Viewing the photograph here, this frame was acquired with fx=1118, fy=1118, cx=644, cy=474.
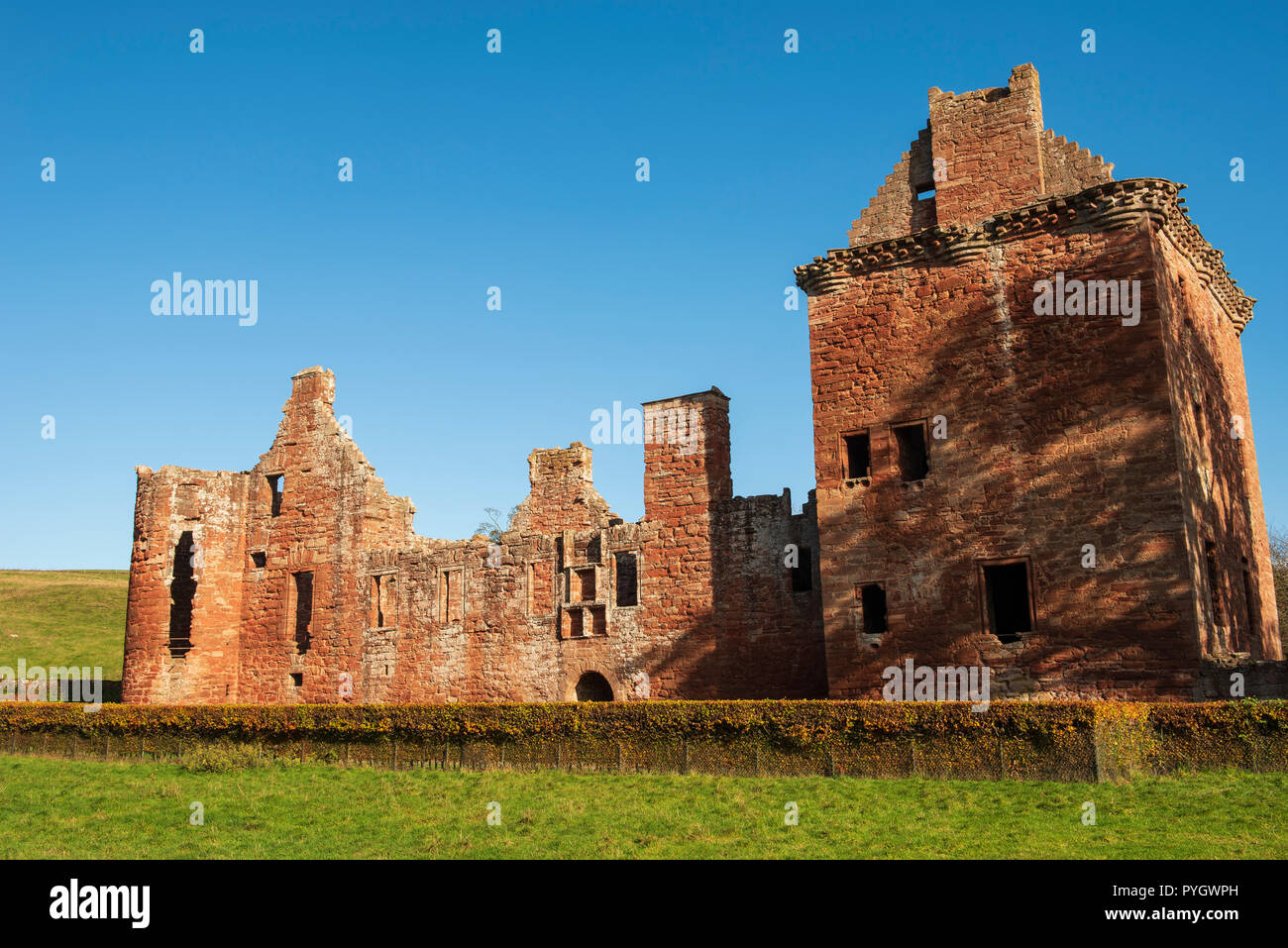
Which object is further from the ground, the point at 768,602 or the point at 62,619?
the point at 62,619

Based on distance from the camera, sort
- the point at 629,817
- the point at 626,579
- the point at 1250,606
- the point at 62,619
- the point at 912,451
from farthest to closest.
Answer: the point at 62,619, the point at 626,579, the point at 1250,606, the point at 912,451, the point at 629,817

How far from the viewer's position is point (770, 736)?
53.7 ft

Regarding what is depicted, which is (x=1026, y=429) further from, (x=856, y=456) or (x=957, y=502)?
(x=856, y=456)

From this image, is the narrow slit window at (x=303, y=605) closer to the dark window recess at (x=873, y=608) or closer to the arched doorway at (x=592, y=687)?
the arched doorway at (x=592, y=687)

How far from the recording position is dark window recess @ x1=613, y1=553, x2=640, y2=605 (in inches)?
978

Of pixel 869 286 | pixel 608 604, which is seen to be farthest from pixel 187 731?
pixel 869 286

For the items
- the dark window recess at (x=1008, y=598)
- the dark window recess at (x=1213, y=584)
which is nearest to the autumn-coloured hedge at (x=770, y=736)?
the dark window recess at (x=1008, y=598)

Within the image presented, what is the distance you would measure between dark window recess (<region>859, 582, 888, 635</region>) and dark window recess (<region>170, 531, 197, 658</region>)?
19.1 m

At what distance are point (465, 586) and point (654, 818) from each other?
14.0m

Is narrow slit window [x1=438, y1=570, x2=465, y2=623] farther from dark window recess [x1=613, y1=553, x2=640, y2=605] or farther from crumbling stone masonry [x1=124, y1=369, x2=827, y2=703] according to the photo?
dark window recess [x1=613, y1=553, x2=640, y2=605]

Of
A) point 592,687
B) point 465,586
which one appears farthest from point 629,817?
point 465,586

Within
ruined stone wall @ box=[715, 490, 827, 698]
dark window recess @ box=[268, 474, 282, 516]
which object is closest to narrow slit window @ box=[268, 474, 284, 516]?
dark window recess @ box=[268, 474, 282, 516]

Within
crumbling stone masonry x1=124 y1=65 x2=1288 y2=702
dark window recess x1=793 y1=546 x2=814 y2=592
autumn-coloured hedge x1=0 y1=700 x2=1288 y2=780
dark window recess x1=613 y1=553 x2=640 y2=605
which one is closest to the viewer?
autumn-coloured hedge x1=0 y1=700 x2=1288 y2=780

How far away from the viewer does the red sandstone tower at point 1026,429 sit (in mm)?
17531
